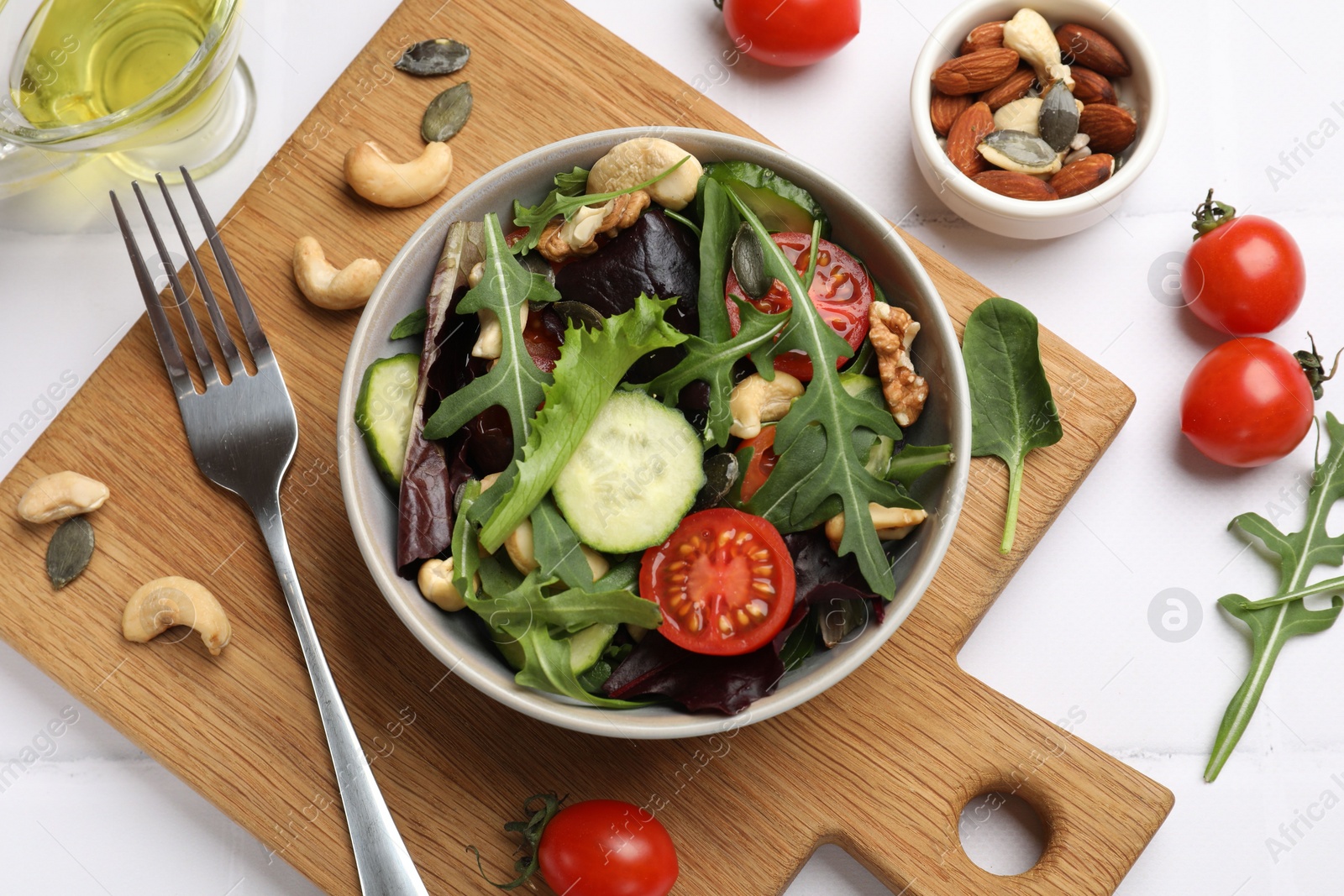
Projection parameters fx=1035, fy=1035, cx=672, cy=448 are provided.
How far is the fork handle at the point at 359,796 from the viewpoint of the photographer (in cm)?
213

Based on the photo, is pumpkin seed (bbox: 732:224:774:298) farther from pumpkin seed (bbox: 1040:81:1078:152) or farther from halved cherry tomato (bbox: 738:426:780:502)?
pumpkin seed (bbox: 1040:81:1078:152)

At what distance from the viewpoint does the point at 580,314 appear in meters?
2.02

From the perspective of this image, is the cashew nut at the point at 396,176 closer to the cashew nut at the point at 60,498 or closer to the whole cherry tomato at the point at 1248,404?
the cashew nut at the point at 60,498

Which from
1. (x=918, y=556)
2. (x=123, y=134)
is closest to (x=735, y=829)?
(x=918, y=556)

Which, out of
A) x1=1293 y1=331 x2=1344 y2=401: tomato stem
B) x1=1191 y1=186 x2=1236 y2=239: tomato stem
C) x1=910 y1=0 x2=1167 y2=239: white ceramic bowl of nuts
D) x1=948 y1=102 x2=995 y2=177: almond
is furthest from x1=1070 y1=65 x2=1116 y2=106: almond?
x1=1293 y1=331 x2=1344 y2=401: tomato stem

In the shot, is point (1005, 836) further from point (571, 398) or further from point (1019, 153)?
point (1019, 153)

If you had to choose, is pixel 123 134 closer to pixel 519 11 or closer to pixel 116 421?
pixel 116 421

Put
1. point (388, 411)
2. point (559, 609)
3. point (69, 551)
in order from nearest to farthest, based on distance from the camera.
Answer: point (559, 609), point (388, 411), point (69, 551)

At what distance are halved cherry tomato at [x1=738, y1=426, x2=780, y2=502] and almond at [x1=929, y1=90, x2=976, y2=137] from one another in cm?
103

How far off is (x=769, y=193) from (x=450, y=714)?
126 cm

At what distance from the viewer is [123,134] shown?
2.38m

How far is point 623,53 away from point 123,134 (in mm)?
1166

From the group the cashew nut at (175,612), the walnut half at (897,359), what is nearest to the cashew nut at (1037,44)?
the walnut half at (897,359)

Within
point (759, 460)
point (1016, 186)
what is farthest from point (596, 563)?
point (1016, 186)
